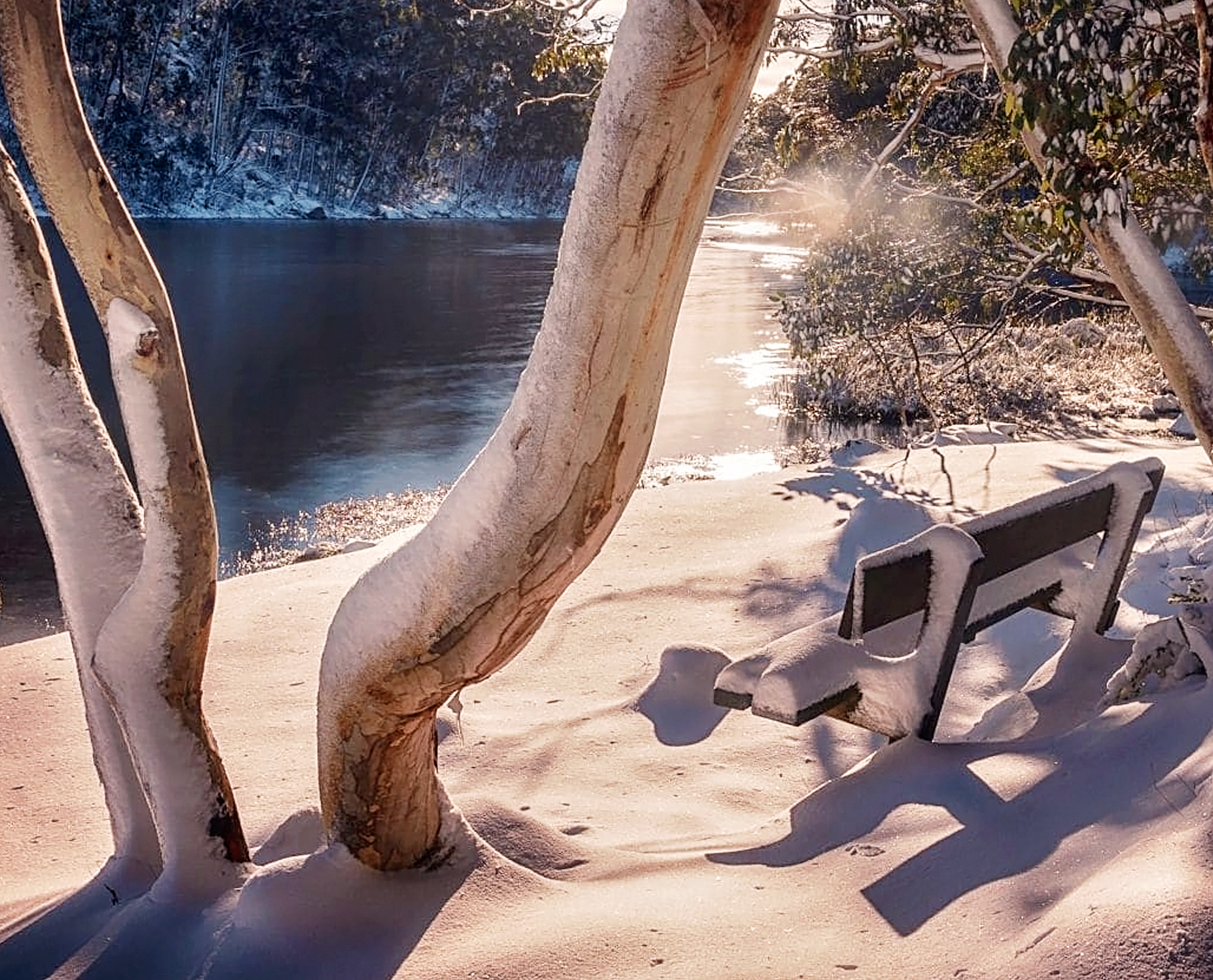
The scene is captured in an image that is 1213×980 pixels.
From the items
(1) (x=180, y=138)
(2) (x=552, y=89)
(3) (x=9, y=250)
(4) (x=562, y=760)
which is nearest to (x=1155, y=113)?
(4) (x=562, y=760)

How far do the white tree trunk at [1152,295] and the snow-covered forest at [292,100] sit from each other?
170 feet

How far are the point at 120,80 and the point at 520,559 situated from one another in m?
61.3

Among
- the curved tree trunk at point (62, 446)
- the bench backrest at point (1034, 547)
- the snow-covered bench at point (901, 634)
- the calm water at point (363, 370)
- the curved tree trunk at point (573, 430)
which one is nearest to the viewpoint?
the curved tree trunk at point (573, 430)

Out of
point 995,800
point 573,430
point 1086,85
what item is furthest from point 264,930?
point 1086,85

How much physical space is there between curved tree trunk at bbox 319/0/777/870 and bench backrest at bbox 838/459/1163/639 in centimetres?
158

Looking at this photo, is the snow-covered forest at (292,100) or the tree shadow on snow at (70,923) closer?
the tree shadow on snow at (70,923)

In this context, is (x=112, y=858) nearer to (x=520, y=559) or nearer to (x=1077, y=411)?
(x=520, y=559)

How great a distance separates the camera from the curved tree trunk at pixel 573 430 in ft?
6.71

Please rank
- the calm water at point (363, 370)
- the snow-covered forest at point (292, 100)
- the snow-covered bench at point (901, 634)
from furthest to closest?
the snow-covered forest at point (292, 100)
the calm water at point (363, 370)
the snow-covered bench at point (901, 634)

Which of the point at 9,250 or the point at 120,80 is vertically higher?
the point at 120,80

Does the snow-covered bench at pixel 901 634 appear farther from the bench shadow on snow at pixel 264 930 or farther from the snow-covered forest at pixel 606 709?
the bench shadow on snow at pixel 264 930

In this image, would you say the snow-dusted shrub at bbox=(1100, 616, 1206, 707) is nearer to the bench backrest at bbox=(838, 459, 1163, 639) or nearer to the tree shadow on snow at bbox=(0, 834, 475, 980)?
the bench backrest at bbox=(838, 459, 1163, 639)

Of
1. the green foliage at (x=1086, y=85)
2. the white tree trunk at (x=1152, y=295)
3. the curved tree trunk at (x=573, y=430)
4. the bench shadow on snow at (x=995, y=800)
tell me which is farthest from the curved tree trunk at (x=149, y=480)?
the white tree trunk at (x=1152, y=295)

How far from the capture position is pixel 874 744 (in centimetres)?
516
